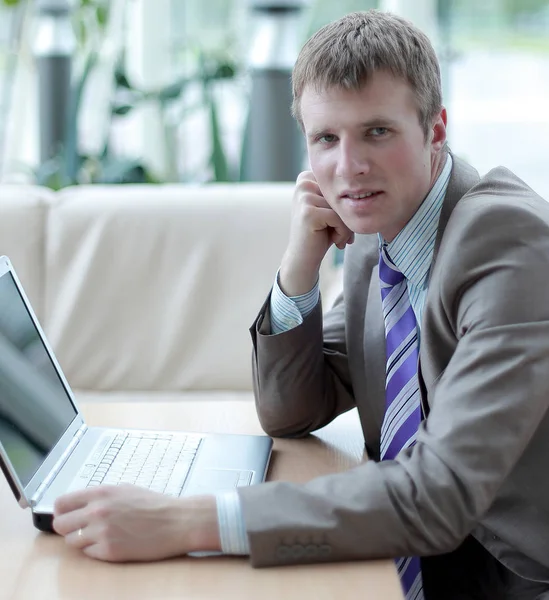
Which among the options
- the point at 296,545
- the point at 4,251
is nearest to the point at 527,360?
the point at 296,545

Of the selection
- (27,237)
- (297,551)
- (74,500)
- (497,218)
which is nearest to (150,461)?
(74,500)

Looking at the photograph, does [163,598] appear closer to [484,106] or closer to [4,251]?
[4,251]

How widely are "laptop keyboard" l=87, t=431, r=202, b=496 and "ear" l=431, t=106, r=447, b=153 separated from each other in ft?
1.81

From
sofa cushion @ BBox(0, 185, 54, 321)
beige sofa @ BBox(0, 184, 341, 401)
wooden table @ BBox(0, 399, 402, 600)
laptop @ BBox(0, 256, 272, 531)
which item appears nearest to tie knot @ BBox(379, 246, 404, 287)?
laptop @ BBox(0, 256, 272, 531)

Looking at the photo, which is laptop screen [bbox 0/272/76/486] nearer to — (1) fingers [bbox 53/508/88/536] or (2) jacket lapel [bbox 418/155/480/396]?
(1) fingers [bbox 53/508/88/536]

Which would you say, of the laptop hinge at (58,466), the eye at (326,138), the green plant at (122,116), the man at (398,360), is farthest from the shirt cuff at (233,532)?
the green plant at (122,116)

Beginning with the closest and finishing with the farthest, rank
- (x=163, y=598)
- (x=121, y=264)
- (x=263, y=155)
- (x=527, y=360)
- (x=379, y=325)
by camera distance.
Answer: (x=163, y=598) → (x=527, y=360) → (x=379, y=325) → (x=121, y=264) → (x=263, y=155)

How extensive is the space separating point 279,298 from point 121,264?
3.31 feet

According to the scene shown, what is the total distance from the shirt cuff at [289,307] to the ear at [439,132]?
0.29m

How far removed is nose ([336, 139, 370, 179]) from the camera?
4.01ft

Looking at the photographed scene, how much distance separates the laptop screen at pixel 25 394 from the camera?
44.2 inches

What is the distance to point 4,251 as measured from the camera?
7.75 ft

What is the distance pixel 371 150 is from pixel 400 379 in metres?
0.33

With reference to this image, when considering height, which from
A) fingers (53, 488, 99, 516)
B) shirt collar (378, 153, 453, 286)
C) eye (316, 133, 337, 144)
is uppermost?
eye (316, 133, 337, 144)
